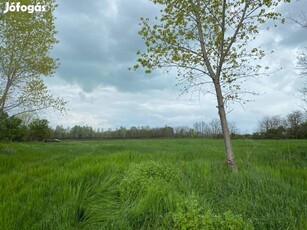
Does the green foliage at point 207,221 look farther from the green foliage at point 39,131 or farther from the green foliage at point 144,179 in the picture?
the green foliage at point 39,131

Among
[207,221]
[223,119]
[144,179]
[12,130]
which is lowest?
[207,221]

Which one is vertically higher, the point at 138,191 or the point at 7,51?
the point at 7,51

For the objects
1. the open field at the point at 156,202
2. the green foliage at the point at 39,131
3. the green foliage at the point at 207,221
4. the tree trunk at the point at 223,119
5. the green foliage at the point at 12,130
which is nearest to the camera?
the green foliage at the point at 207,221

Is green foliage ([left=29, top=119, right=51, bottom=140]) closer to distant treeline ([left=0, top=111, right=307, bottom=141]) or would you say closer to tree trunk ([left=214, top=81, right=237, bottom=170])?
distant treeline ([left=0, top=111, right=307, bottom=141])

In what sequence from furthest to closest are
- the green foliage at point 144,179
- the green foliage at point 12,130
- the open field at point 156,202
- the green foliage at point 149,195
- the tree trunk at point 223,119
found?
the green foliage at point 12,130
the tree trunk at point 223,119
the green foliage at point 144,179
the green foliage at point 149,195
the open field at point 156,202

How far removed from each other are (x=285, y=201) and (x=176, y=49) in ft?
17.4

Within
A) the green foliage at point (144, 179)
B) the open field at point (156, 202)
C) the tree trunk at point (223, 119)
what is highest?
the tree trunk at point (223, 119)

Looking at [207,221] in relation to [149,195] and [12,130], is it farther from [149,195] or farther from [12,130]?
[12,130]

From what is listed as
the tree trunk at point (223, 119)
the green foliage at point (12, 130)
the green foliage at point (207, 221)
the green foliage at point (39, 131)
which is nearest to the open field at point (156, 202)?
the green foliage at point (207, 221)

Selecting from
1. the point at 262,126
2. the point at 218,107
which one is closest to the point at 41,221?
the point at 218,107

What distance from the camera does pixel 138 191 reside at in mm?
4590

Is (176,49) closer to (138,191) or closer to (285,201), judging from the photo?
(138,191)

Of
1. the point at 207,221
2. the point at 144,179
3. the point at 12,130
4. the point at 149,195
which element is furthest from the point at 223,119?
the point at 12,130

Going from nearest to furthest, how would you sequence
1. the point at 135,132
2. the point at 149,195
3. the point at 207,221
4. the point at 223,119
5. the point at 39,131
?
the point at 207,221, the point at 149,195, the point at 223,119, the point at 39,131, the point at 135,132
